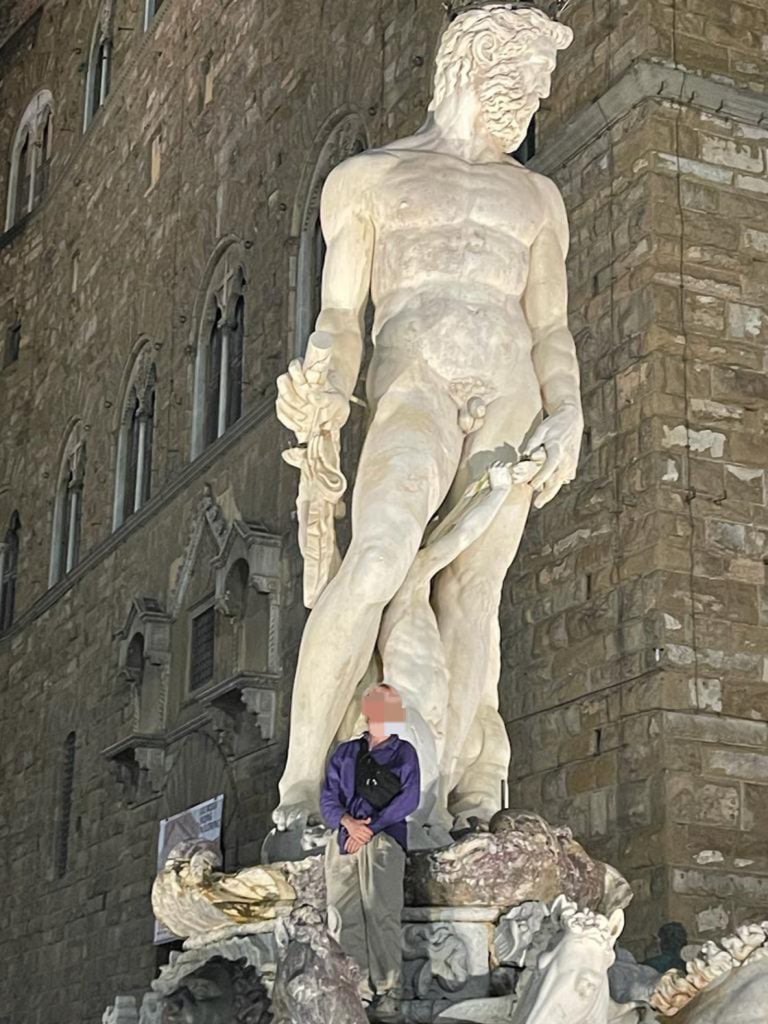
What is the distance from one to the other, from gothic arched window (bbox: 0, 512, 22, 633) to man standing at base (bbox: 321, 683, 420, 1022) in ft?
65.9

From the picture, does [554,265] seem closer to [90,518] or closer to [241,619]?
[241,619]

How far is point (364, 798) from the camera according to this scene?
12.9 ft

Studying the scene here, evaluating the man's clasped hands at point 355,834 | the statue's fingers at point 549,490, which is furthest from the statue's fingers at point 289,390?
the man's clasped hands at point 355,834

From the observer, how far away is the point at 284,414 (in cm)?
485

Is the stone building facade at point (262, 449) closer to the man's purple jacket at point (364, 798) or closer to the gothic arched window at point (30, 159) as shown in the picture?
the gothic arched window at point (30, 159)

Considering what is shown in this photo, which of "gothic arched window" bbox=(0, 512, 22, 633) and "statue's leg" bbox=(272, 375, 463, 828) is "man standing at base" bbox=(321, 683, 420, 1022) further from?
"gothic arched window" bbox=(0, 512, 22, 633)

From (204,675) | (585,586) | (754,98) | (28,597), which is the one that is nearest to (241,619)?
(204,675)

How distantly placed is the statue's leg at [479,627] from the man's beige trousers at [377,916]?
738 mm

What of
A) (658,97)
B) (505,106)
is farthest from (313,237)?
(505,106)

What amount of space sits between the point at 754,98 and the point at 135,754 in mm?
9375

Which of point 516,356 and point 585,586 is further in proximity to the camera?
point 585,586

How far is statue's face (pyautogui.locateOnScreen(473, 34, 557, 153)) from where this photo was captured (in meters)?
5.14

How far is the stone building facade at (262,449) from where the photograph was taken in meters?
9.20

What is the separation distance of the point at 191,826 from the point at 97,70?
12206 millimetres
